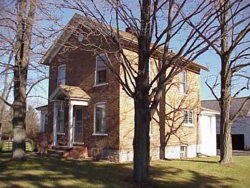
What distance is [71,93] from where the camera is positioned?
20438 millimetres

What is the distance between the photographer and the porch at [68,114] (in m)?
20.5

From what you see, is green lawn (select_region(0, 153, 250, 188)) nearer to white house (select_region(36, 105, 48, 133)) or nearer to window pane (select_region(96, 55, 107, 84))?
window pane (select_region(96, 55, 107, 84))

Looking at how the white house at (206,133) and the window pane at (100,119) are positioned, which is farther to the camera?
the white house at (206,133)

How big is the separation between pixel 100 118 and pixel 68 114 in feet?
8.96

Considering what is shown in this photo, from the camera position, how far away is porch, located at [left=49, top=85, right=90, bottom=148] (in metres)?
20.5

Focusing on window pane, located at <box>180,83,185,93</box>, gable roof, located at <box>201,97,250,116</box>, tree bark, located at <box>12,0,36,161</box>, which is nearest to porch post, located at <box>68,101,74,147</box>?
tree bark, located at <box>12,0,36,161</box>

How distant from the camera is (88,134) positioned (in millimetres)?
20719

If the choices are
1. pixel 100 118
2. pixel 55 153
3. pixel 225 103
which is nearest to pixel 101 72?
pixel 100 118

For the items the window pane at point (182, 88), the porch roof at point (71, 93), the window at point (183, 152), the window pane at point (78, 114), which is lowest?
the window at point (183, 152)

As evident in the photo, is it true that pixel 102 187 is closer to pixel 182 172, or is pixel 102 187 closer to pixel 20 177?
pixel 20 177

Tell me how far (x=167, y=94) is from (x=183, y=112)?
252 cm

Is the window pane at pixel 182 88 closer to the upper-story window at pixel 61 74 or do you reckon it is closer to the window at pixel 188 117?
the window at pixel 188 117

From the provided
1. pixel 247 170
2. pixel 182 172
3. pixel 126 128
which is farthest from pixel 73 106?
pixel 247 170

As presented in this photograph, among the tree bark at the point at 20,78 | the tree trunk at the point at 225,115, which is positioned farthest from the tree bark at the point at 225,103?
the tree bark at the point at 20,78
